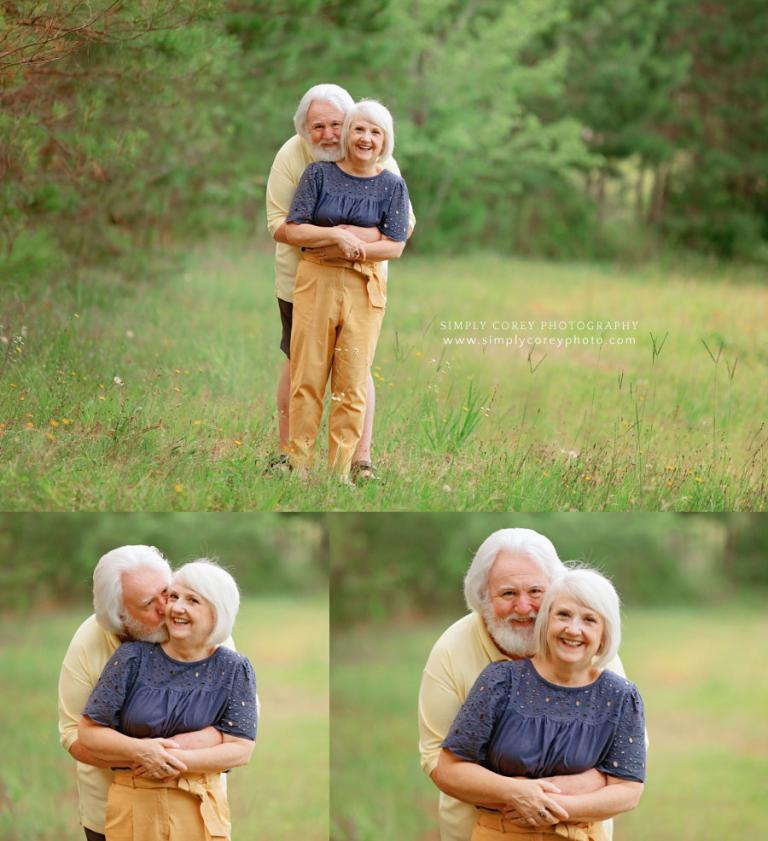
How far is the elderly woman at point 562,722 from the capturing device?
4.19 metres

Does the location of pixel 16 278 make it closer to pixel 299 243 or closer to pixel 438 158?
pixel 299 243

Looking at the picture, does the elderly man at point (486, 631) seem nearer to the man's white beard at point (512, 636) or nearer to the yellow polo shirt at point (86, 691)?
the man's white beard at point (512, 636)

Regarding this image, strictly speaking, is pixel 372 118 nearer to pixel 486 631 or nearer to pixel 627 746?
pixel 486 631

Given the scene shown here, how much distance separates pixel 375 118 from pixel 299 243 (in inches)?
24.6

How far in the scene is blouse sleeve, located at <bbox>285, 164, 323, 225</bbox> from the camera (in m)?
5.80

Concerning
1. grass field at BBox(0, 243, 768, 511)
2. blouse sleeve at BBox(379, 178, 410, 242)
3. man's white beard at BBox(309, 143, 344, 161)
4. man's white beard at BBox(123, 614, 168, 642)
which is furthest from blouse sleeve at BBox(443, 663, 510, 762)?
man's white beard at BBox(309, 143, 344, 161)

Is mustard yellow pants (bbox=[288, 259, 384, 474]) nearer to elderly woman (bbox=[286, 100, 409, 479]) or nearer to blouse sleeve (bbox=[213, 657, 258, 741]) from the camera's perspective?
elderly woman (bbox=[286, 100, 409, 479])

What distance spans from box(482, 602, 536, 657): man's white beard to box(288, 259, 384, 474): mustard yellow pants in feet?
A: 5.72

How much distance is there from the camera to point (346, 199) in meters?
5.80

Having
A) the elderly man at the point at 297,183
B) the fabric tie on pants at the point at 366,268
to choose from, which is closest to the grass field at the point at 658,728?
the elderly man at the point at 297,183

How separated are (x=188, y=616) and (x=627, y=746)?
1494 mm

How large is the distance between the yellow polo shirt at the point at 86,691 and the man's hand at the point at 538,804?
3.83 ft

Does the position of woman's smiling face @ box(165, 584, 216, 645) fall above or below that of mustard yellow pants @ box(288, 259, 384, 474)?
below

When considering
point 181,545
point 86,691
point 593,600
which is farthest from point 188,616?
point 181,545
